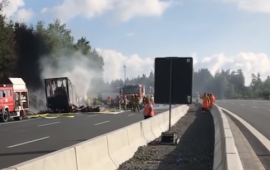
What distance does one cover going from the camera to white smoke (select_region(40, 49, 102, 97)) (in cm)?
5375

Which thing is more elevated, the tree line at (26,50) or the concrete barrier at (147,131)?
the tree line at (26,50)

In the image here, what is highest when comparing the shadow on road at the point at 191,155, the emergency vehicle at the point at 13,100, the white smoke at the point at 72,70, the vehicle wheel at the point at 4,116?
the white smoke at the point at 72,70

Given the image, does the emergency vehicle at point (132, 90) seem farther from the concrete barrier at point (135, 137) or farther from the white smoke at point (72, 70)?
the concrete barrier at point (135, 137)

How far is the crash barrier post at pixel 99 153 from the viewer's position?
7098 millimetres

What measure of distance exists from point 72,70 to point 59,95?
16765 millimetres

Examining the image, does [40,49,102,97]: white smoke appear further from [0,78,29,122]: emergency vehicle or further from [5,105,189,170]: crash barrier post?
[5,105,189,170]: crash barrier post

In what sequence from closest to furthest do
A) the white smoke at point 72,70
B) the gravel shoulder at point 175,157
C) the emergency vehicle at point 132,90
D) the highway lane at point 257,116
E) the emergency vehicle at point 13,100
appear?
the gravel shoulder at point 175,157 → the highway lane at point 257,116 → the emergency vehicle at point 13,100 → the white smoke at point 72,70 → the emergency vehicle at point 132,90

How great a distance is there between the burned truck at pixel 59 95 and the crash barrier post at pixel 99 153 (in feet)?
86.3

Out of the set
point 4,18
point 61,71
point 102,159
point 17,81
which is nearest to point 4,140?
point 102,159

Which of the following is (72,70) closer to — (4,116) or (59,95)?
(59,95)

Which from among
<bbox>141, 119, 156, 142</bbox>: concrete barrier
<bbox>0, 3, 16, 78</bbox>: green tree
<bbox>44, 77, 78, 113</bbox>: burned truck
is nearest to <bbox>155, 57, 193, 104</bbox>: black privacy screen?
<bbox>141, 119, 156, 142</bbox>: concrete barrier

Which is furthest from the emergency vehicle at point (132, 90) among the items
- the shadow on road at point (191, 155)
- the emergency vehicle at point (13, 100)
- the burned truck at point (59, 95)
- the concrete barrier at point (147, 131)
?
the concrete barrier at point (147, 131)

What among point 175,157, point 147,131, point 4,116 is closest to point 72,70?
point 4,116

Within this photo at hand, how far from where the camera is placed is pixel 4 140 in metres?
18.1
